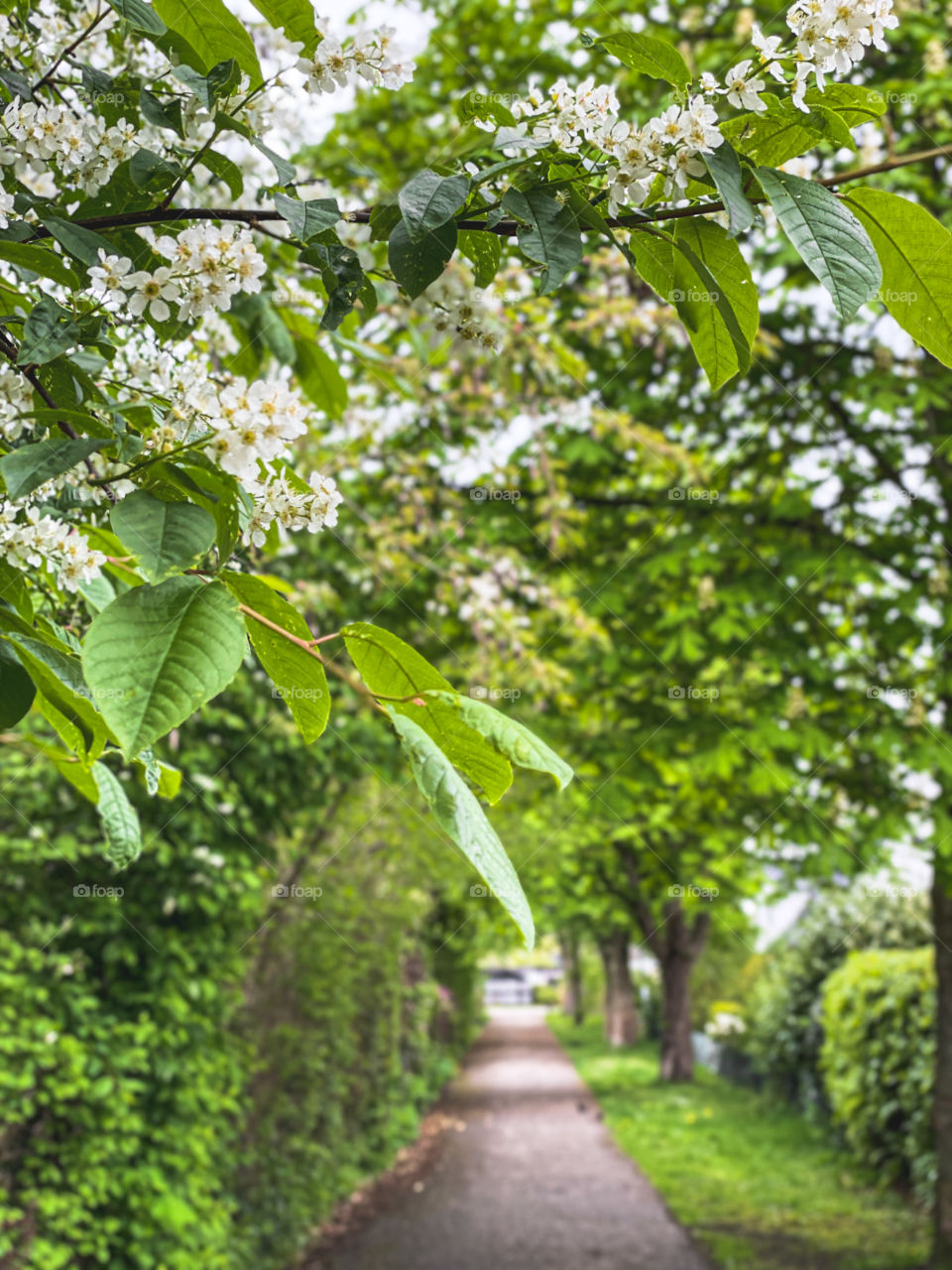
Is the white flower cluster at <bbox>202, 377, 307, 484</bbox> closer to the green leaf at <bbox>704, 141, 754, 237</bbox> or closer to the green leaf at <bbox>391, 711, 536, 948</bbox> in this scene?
the green leaf at <bbox>391, 711, 536, 948</bbox>

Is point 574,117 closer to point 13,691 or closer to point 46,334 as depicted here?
point 46,334

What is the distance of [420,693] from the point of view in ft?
2.59

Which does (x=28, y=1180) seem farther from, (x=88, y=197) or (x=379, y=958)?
(x=379, y=958)

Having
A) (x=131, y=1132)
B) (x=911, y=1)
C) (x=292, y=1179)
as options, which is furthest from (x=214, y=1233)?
(x=911, y=1)

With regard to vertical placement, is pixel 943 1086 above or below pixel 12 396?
below

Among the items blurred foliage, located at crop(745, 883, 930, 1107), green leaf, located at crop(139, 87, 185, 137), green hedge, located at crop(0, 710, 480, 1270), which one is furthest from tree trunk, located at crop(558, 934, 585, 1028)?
green leaf, located at crop(139, 87, 185, 137)

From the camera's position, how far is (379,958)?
28.1 ft

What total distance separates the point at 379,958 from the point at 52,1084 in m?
5.12

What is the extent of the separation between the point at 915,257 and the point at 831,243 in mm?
93

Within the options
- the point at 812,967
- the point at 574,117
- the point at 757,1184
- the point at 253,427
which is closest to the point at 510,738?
the point at 253,427

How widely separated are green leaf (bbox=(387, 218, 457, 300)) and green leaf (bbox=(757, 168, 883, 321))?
240 mm

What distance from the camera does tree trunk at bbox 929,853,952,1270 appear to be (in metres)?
5.98

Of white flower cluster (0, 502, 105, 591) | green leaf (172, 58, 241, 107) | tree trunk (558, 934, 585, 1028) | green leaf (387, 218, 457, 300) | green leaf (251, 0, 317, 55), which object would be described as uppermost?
green leaf (251, 0, 317, 55)

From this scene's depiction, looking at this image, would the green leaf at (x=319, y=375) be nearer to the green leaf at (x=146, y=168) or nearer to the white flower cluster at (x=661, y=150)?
the green leaf at (x=146, y=168)
